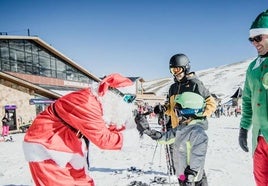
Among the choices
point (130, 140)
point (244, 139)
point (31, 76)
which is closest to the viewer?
point (130, 140)

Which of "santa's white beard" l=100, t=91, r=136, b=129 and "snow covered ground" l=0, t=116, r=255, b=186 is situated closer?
"santa's white beard" l=100, t=91, r=136, b=129

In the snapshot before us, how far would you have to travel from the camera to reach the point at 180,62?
4.48 metres

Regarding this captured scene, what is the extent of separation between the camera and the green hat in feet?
8.72

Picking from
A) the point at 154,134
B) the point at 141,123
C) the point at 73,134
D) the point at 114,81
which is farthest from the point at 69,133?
the point at 154,134

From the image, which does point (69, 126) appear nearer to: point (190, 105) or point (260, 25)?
point (190, 105)

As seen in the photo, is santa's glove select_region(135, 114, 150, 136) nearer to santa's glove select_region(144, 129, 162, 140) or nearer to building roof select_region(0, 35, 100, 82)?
santa's glove select_region(144, 129, 162, 140)

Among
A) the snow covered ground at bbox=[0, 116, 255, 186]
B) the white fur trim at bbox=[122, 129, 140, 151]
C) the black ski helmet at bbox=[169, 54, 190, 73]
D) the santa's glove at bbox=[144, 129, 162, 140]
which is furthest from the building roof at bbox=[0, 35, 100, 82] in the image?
the white fur trim at bbox=[122, 129, 140, 151]

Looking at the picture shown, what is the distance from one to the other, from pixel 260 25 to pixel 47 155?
239cm

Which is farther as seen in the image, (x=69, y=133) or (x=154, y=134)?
(x=154, y=134)

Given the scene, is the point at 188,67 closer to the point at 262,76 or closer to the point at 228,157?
the point at 262,76

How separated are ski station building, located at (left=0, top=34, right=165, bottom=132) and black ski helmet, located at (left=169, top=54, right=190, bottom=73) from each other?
18.1 m

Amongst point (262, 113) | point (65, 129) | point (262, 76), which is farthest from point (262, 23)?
point (65, 129)

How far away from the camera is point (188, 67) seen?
4594mm

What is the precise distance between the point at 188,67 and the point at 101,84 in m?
2.57
